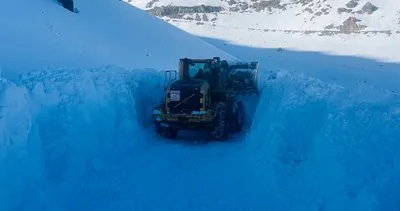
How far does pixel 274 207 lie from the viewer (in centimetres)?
815

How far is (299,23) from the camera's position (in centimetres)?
6962

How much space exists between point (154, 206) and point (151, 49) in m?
16.1

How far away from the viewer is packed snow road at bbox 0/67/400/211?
7379mm

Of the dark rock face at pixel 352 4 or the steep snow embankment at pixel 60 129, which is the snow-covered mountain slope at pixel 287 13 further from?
the steep snow embankment at pixel 60 129

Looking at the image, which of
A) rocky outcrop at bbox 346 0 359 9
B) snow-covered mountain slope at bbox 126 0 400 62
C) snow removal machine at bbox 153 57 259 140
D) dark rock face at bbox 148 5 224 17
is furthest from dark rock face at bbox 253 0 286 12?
snow removal machine at bbox 153 57 259 140

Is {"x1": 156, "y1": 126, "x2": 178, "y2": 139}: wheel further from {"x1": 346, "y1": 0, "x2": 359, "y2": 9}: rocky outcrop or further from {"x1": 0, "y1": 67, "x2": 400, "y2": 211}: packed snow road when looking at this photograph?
{"x1": 346, "y1": 0, "x2": 359, "y2": 9}: rocky outcrop

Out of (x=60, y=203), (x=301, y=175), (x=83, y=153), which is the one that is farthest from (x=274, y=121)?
(x=60, y=203)

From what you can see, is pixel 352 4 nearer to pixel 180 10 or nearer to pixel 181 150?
pixel 180 10

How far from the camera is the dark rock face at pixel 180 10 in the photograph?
279ft

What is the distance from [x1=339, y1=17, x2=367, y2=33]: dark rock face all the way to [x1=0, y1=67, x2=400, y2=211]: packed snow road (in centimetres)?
4868

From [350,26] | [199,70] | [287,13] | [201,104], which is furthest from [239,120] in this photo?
[287,13]

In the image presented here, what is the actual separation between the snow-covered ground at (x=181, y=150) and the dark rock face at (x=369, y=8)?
175ft

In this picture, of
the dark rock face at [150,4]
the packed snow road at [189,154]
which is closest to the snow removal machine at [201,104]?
the packed snow road at [189,154]

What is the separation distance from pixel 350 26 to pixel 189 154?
52285mm
